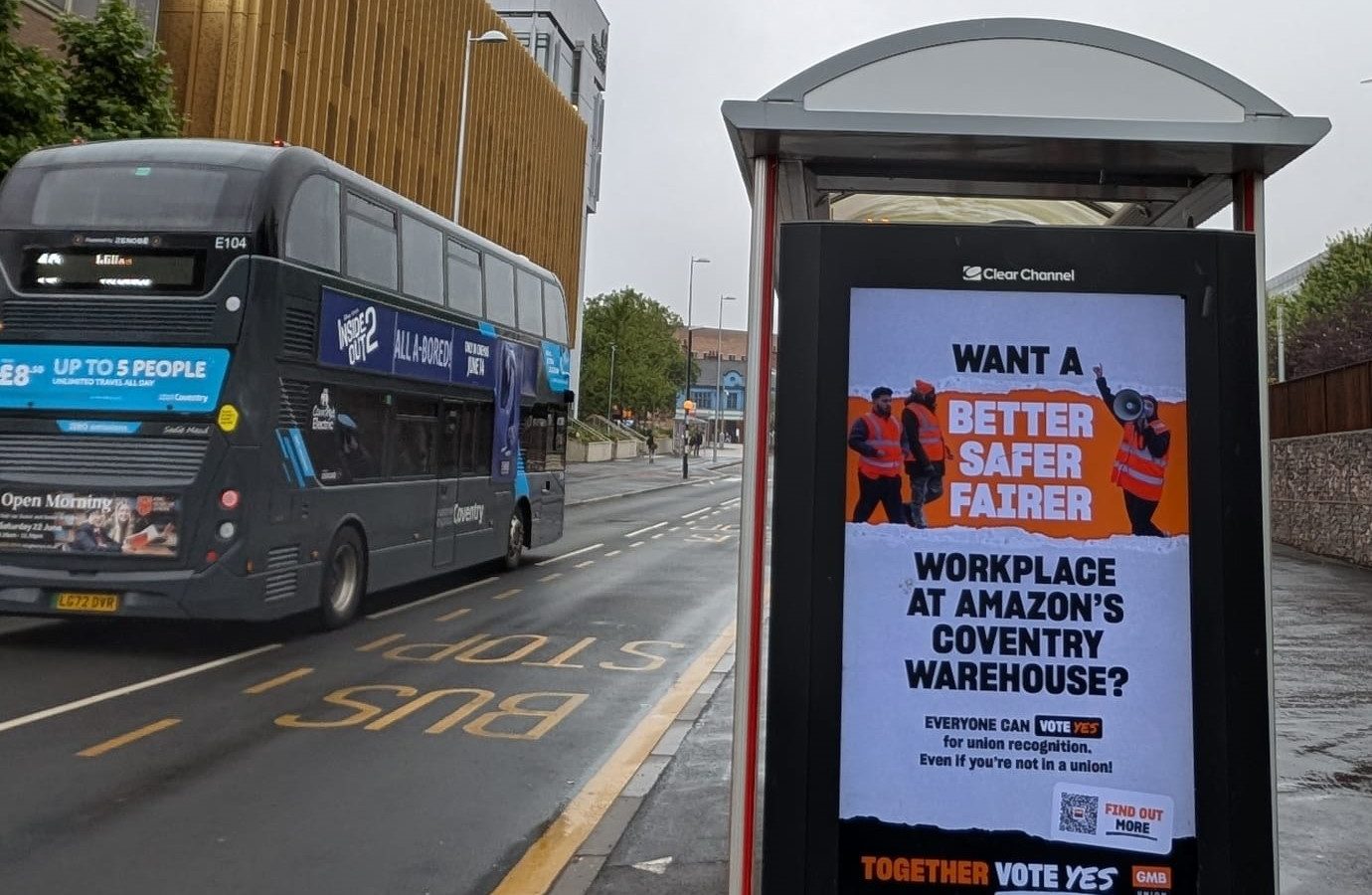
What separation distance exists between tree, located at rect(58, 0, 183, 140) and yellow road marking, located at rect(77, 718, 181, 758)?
1019cm

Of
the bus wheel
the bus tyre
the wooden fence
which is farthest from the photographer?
the wooden fence

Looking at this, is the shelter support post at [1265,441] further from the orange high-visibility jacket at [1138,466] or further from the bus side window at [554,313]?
the bus side window at [554,313]

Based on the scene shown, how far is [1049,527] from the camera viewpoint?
340 centimetres

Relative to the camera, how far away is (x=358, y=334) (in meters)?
10.8

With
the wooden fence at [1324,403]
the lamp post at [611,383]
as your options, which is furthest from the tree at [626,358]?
the wooden fence at [1324,403]

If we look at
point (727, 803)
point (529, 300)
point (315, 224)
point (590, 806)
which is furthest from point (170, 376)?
point (529, 300)

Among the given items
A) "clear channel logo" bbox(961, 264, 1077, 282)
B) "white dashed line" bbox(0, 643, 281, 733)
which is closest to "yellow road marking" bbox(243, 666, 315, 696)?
"white dashed line" bbox(0, 643, 281, 733)

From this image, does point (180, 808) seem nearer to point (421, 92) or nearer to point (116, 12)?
point (116, 12)

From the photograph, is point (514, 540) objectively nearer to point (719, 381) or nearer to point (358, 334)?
point (358, 334)

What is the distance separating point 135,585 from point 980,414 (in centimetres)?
780

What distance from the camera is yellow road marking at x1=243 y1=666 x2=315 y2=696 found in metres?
8.27

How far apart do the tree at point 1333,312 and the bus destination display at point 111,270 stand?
32.2 meters

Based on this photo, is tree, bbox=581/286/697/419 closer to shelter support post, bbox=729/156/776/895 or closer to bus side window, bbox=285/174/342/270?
bus side window, bbox=285/174/342/270

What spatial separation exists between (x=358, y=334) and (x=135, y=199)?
2.21 metres
